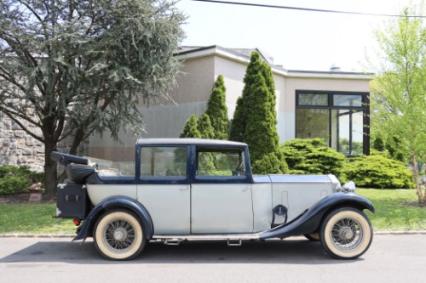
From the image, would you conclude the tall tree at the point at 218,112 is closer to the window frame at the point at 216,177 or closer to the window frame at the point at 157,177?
the window frame at the point at 216,177

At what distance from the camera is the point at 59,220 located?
31.7 ft

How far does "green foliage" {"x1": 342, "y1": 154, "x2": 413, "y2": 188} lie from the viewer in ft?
52.0

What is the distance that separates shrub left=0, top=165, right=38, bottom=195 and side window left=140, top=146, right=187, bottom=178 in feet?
27.6

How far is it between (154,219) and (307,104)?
13116 millimetres

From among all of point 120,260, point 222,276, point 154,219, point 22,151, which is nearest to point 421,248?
point 222,276

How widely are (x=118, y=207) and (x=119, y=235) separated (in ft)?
1.38

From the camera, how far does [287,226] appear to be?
260 inches

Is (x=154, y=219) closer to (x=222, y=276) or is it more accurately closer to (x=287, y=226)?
(x=222, y=276)

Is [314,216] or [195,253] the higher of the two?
[314,216]

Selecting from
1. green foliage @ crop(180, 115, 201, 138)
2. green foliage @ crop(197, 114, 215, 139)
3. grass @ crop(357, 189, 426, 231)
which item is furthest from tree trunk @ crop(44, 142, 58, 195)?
grass @ crop(357, 189, 426, 231)

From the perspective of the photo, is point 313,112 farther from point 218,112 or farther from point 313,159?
point 218,112

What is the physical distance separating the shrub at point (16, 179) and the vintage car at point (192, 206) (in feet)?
24.9

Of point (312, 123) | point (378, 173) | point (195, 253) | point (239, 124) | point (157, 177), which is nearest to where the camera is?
point (157, 177)

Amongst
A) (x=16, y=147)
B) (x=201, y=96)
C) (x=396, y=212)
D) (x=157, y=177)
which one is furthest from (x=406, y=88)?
(x=16, y=147)
